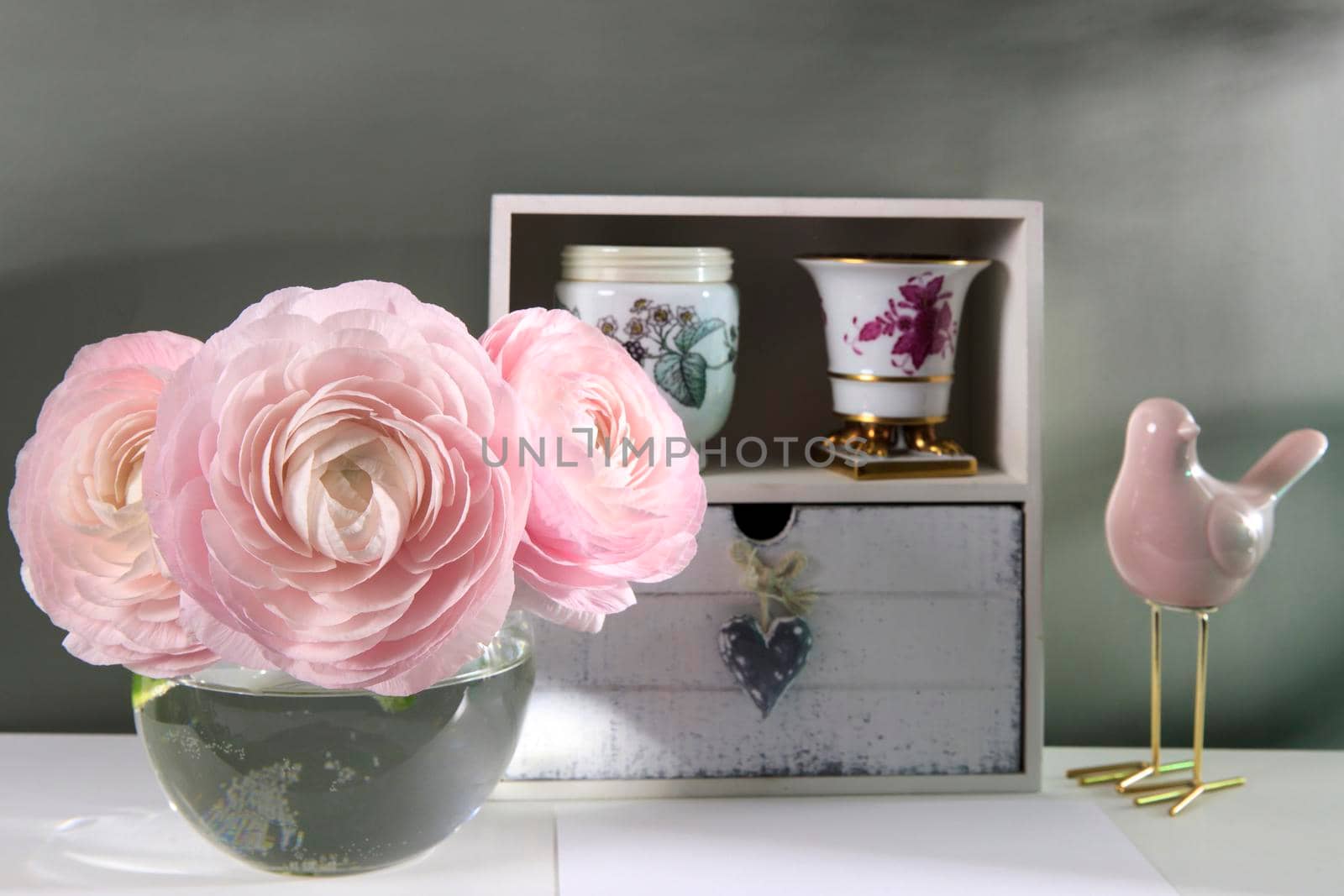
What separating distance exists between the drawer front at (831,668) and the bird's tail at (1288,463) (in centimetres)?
18

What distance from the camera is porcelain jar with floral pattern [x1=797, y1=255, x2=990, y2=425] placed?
899mm

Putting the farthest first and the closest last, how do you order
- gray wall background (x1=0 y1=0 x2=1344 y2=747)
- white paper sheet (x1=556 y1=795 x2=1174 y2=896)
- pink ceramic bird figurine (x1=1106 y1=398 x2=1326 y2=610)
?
1. gray wall background (x1=0 y1=0 x2=1344 y2=747)
2. pink ceramic bird figurine (x1=1106 y1=398 x2=1326 y2=610)
3. white paper sheet (x1=556 y1=795 x2=1174 y2=896)

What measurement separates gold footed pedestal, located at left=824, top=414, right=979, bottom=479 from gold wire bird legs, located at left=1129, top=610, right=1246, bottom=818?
211mm

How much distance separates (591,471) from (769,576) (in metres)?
0.32

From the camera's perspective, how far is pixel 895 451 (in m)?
0.93

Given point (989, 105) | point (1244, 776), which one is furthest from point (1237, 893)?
point (989, 105)

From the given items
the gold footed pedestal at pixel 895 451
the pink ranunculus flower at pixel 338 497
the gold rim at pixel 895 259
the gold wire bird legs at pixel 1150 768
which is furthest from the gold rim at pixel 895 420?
the pink ranunculus flower at pixel 338 497

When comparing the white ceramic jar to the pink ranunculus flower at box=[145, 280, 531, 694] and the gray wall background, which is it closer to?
the gray wall background

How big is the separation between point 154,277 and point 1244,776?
93 centimetres

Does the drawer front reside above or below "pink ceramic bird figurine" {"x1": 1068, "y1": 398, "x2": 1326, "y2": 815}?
below

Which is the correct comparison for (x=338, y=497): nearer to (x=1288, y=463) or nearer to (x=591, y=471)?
(x=591, y=471)

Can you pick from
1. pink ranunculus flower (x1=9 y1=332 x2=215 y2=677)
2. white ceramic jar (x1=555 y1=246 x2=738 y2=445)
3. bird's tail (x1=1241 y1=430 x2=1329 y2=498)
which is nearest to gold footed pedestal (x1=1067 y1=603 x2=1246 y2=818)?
bird's tail (x1=1241 y1=430 x2=1329 y2=498)

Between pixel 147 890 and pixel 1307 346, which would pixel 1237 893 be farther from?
pixel 147 890

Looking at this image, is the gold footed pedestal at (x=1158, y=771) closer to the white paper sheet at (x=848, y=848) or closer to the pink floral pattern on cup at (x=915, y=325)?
the white paper sheet at (x=848, y=848)
